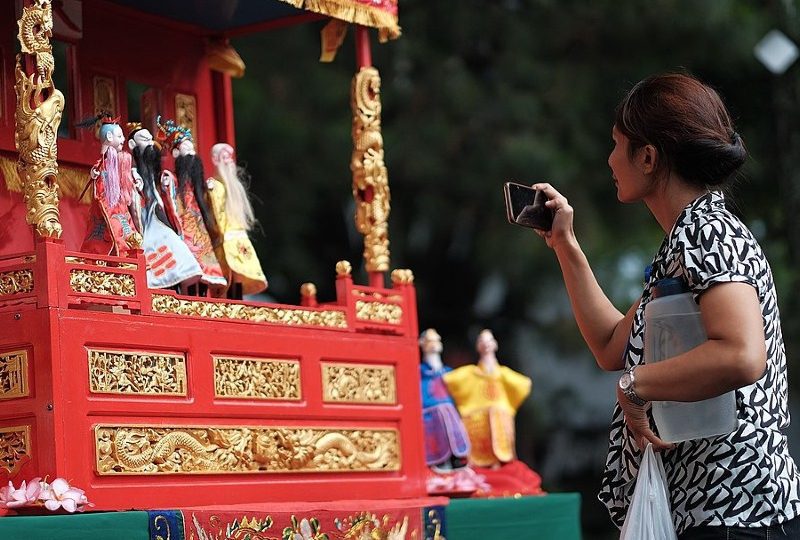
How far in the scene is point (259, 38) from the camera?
1216cm

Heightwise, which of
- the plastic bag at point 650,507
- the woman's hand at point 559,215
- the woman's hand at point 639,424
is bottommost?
the plastic bag at point 650,507

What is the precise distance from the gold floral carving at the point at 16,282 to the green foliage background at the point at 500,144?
6.73 m

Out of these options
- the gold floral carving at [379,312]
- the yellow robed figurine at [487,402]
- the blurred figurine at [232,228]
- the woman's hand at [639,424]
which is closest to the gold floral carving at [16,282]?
the blurred figurine at [232,228]

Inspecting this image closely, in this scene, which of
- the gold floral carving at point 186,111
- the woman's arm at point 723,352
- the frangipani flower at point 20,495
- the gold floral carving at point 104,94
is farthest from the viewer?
the gold floral carving at point 186,111

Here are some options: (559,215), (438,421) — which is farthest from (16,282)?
(438,421)

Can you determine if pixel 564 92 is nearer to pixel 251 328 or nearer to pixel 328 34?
pixel 328 34

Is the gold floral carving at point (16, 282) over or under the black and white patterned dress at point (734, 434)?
over

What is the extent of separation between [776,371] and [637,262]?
32.8 ft

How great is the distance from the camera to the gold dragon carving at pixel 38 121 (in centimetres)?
454

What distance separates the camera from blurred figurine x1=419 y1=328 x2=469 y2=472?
260 inches

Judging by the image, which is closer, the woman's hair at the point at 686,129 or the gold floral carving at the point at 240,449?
the woman's hair at the point at 686,129

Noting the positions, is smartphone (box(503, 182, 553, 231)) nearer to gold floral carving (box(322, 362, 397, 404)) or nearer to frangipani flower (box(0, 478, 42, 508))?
frangipani flower (box(0, 478, 42, 508))

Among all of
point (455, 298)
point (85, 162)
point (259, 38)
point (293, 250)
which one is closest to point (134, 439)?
point (85, 162)

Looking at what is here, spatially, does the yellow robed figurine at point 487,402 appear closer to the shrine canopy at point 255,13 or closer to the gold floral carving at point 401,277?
the gold floral carving at point 401,277
